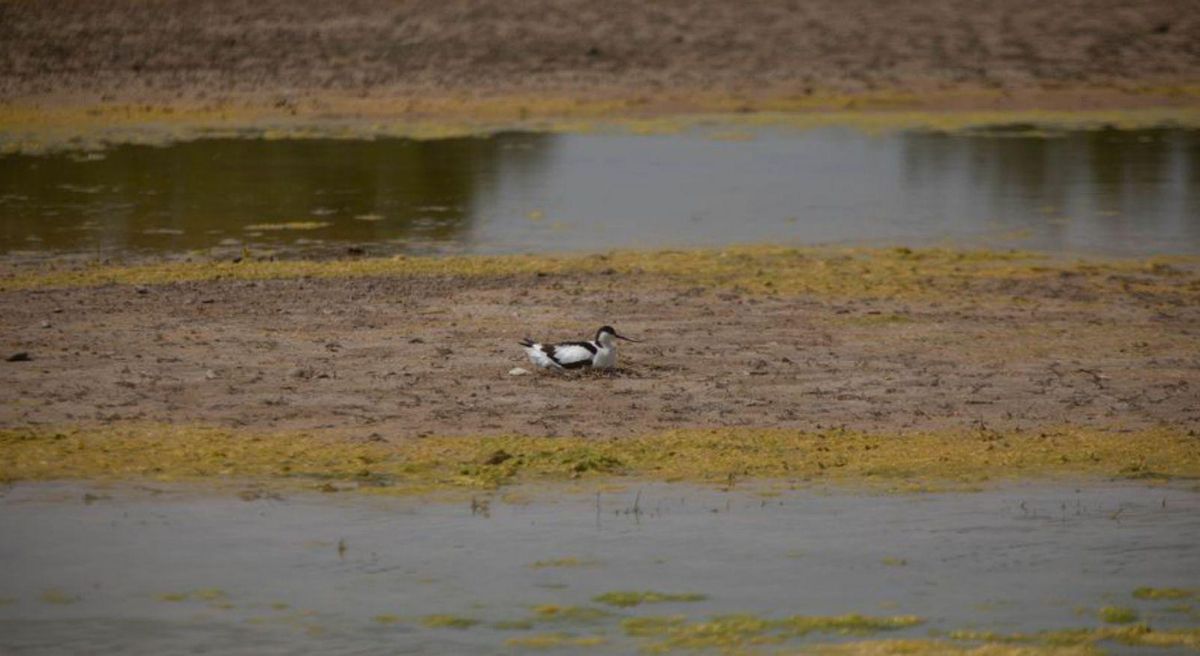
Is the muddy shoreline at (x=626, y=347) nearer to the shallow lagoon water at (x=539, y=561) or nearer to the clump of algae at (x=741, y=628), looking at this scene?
the shallow lagoon water at (x=539, y=561)

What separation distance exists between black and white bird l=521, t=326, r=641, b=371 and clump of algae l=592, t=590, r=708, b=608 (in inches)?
124

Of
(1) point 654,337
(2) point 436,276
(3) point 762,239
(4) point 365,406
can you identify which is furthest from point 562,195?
(4) point 365,406

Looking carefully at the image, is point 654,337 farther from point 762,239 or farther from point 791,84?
point 791,84

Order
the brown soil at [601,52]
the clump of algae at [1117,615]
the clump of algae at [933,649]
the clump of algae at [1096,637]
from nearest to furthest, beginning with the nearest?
the clump of algae at [933,649] < the clump of algae at [1096,637] < the clump of algae at [1117,615] < the brown soil at [601,52]

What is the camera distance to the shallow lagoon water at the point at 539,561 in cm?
761

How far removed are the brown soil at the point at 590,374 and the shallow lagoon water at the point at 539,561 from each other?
1215mm

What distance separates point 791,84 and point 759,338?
52.9 ft

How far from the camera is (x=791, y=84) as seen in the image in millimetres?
27844

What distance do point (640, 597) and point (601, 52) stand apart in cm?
2133

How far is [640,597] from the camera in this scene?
791 cm

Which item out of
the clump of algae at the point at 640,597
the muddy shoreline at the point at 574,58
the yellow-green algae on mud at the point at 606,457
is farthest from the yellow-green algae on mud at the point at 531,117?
the clump of algae at the point at 640,597

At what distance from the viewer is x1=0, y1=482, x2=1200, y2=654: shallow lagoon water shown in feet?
25.0

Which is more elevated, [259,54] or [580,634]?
[259,54]

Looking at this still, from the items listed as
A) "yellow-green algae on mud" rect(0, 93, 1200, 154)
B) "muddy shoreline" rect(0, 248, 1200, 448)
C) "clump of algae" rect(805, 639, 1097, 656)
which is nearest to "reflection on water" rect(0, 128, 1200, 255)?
"yellow-green algae on mud" rect(0, 93, 1200, 154)
